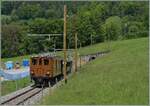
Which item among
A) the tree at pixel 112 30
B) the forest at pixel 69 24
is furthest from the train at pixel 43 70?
the tree at pixel 112 30

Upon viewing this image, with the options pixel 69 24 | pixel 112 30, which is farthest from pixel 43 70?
pixel 112 30

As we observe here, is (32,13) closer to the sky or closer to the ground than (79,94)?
closer to the sky

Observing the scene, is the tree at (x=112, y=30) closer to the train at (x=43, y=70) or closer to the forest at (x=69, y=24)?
the forest at (x=69, y=24)

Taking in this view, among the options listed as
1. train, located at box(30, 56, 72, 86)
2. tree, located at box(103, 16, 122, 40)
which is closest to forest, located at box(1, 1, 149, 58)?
tree, located at box(103, 16, 122, 40)

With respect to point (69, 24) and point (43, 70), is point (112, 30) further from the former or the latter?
point (43, 70)

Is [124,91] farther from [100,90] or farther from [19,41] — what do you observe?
[19,41]

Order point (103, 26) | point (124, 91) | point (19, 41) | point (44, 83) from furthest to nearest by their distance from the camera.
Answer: point (103, 26) < point (19, 41) < point (44, 83) < point (124, 91)

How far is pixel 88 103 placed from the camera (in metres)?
22.5

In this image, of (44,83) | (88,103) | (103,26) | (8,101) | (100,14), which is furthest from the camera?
(100,14)

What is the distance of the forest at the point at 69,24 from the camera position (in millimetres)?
106125

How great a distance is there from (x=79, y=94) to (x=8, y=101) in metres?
4.31

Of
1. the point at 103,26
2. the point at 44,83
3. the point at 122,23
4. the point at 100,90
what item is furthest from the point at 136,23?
the point at 100,90

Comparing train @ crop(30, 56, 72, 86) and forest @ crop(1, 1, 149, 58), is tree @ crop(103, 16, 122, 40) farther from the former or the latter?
train @ crop(30, 56, 72, 86)

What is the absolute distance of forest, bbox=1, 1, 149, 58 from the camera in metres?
106
